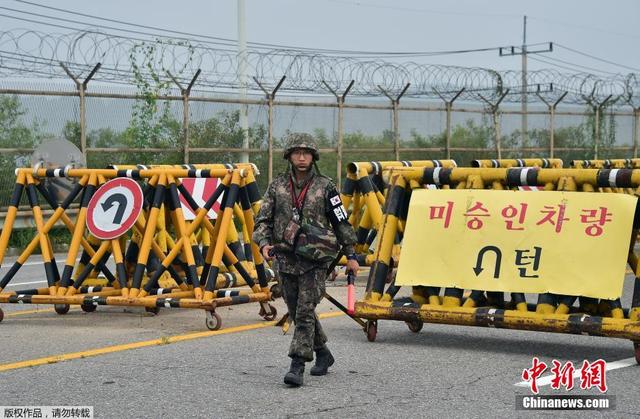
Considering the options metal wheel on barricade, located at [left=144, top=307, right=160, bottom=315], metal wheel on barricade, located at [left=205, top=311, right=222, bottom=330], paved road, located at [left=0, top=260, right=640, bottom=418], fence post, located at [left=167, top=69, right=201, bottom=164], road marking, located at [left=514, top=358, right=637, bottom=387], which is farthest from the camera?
fence post, located at [left=167, top=69, right=201, bottom=164]

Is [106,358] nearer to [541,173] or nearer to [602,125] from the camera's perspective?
[541,173]

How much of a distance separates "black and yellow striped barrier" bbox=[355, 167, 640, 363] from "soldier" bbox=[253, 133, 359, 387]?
142 centimetres

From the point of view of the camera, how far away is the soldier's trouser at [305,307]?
8406mm

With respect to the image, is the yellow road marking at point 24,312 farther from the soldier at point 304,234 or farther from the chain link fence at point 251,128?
the chain link fence at point 251,128

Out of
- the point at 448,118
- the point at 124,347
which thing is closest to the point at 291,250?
the point at 124,347

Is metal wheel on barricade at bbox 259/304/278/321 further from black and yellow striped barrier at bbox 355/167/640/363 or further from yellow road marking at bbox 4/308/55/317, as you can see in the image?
yellow road marking at bbox 4/308/55/317

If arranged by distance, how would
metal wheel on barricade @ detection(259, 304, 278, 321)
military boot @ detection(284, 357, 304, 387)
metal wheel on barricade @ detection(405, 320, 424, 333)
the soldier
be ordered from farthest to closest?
metal wheel on barricade @ detection(259, 304, 278, 321) → metal wheel on barricade @ detection(405, 320, 424, 333) → the soldier → military boot @ detection(284, 357, 304, 387)

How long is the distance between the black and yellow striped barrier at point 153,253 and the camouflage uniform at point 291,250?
7.76ft

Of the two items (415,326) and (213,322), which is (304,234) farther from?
(213,322)

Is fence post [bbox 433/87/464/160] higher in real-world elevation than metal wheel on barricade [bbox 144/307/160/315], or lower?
higher

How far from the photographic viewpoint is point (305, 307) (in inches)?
336

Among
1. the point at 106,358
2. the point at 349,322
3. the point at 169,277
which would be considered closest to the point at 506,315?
the point at 349,322

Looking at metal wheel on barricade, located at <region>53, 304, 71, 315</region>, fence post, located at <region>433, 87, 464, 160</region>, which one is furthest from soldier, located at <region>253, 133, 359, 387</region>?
fence post, located at <region>433, 87, 464, 160</region>

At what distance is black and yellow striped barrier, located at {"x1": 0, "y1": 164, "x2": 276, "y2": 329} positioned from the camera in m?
11.4
